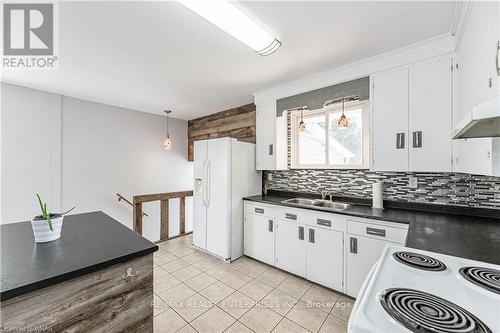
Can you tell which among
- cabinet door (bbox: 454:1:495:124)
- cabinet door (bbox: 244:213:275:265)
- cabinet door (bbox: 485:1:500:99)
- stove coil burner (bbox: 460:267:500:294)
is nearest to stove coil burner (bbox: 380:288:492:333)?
stove coil burner (bbox: 460:267:500:294)

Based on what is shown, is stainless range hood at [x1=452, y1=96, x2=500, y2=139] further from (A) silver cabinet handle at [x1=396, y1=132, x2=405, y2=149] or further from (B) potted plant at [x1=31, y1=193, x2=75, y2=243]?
(B) potted plant at [x1=31, y1=193, x2=75, y2=243]

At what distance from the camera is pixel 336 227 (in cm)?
225

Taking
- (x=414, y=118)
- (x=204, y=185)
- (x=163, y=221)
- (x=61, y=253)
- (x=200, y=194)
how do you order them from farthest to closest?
(x=163, y=221) < (x=200, y=194) < (x=204, y=185) < (x=414, y=118) < (x=61, y=253)

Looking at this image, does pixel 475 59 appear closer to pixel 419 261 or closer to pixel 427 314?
pixel 419 261

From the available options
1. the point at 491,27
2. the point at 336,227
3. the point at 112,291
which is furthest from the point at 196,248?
the point at 491,27

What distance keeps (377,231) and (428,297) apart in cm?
127

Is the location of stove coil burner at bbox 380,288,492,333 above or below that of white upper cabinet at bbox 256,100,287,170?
below

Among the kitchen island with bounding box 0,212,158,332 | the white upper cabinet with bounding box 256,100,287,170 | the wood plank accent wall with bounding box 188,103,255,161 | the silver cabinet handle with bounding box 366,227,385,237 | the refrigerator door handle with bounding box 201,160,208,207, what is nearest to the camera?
the kitchen island with bounding box 0,212,158,332

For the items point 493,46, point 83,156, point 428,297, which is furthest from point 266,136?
point 83,156

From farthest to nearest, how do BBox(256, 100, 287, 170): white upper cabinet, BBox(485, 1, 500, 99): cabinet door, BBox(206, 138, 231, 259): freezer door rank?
BBox(256, 100, 287, 170): white upper cabinet < BBox(206, 138, 231, 259): freezer door < BBox(485, 1, 500, 99): cabinet door

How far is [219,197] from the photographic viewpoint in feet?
10.4

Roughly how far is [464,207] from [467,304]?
1692 mm

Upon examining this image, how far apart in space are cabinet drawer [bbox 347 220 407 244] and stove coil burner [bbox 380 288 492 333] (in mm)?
1191

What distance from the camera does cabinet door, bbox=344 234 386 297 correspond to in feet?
6.64
